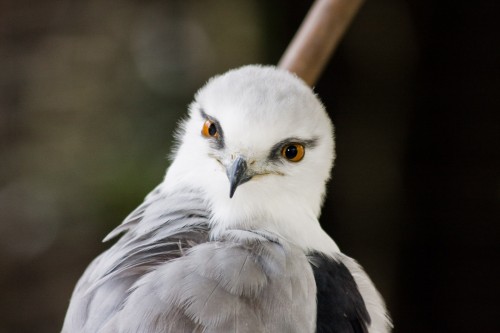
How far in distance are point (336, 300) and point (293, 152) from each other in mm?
494

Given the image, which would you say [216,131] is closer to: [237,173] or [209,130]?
[209,130]

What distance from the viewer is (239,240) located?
189cm

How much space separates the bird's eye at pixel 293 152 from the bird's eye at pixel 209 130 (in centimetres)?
22

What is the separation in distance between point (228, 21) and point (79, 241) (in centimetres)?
182

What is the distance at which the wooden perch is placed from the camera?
2.44 m

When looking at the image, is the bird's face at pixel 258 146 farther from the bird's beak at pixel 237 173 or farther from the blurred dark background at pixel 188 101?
the blurred dark background at pixel 188 101

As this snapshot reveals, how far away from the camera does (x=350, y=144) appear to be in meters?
4.77

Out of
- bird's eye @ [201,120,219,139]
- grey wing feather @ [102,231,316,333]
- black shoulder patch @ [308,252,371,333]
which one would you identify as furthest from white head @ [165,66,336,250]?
grey wing feather @ [102,231,316,333]

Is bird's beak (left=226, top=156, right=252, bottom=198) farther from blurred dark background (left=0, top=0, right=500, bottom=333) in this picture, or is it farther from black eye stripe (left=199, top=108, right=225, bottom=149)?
blurred dark background (left=0, top=0, right=500, bottom=333)

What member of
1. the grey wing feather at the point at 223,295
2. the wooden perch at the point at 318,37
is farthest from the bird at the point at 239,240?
the wooden perch at the point at 318,37

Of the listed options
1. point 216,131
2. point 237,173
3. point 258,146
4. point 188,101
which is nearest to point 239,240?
point 237,173

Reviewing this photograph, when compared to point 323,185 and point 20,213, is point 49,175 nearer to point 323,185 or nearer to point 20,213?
point 20,213

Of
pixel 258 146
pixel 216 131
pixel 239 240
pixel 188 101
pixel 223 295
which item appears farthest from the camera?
pixel 188 101

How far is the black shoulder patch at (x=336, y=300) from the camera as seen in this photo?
1841 millimetres
